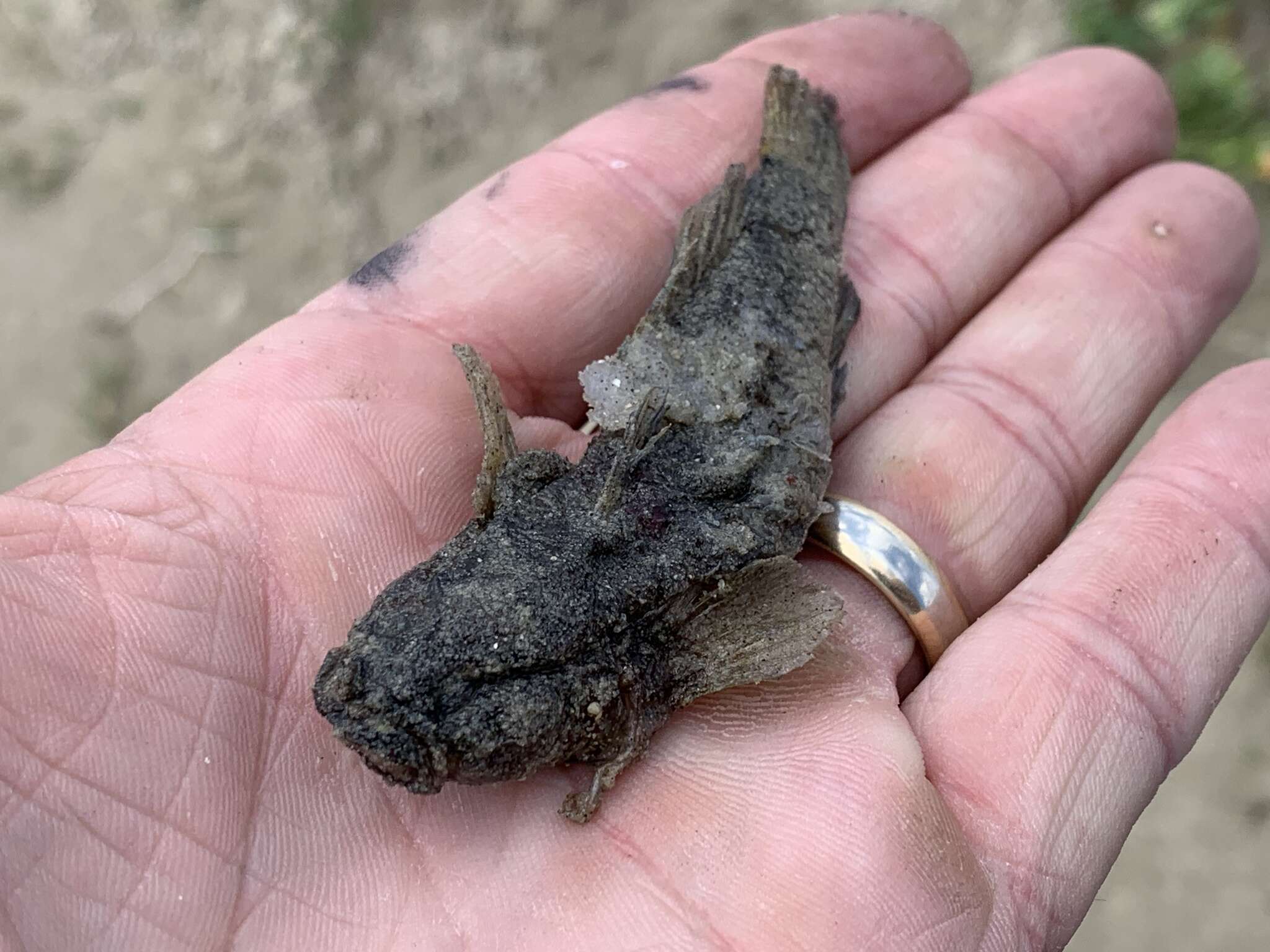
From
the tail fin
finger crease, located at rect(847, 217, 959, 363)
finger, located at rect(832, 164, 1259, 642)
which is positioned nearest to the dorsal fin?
the tail fin

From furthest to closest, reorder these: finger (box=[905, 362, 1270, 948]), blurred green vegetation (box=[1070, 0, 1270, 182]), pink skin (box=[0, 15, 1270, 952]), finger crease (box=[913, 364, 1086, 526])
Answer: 1. blurred green vegetation (box=[1070, 0, 1270, 182])
2. finger crease (box=[913, 364, 1086, 526])
3. finger (box=[905, 362, 1270, 948])
4. pink skin (box=[0, 15, 1270, 952])

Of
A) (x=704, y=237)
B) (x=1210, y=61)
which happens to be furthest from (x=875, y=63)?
(x=1210, y=61)

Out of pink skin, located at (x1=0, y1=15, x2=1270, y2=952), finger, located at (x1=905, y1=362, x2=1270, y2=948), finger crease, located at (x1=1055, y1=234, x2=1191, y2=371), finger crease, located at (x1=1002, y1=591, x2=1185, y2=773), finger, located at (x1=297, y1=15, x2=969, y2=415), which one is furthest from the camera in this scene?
finger crease, located at (x1=1055, y1=234, x2=1191, y2=371)

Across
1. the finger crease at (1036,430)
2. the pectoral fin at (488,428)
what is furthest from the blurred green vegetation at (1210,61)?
the pectoral fin at (488,428)

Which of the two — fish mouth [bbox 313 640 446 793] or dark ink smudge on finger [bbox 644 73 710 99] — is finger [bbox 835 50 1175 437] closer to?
dark ink smudge on finger [bbox 644 73 710 99]

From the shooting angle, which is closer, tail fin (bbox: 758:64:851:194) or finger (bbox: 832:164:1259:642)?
finger (bbox: 832:164:1259:642)

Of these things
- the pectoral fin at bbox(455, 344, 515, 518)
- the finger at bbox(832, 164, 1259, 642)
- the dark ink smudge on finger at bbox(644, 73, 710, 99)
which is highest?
the dark ink smudge on finger at bbox(644, 73, 710, 99)

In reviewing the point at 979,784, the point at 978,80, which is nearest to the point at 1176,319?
the point at 979,784

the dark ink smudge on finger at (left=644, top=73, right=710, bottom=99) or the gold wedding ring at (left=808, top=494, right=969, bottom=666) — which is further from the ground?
the dark ink smudge on finger at (left=644, top=73, right=710, bottom=99)
